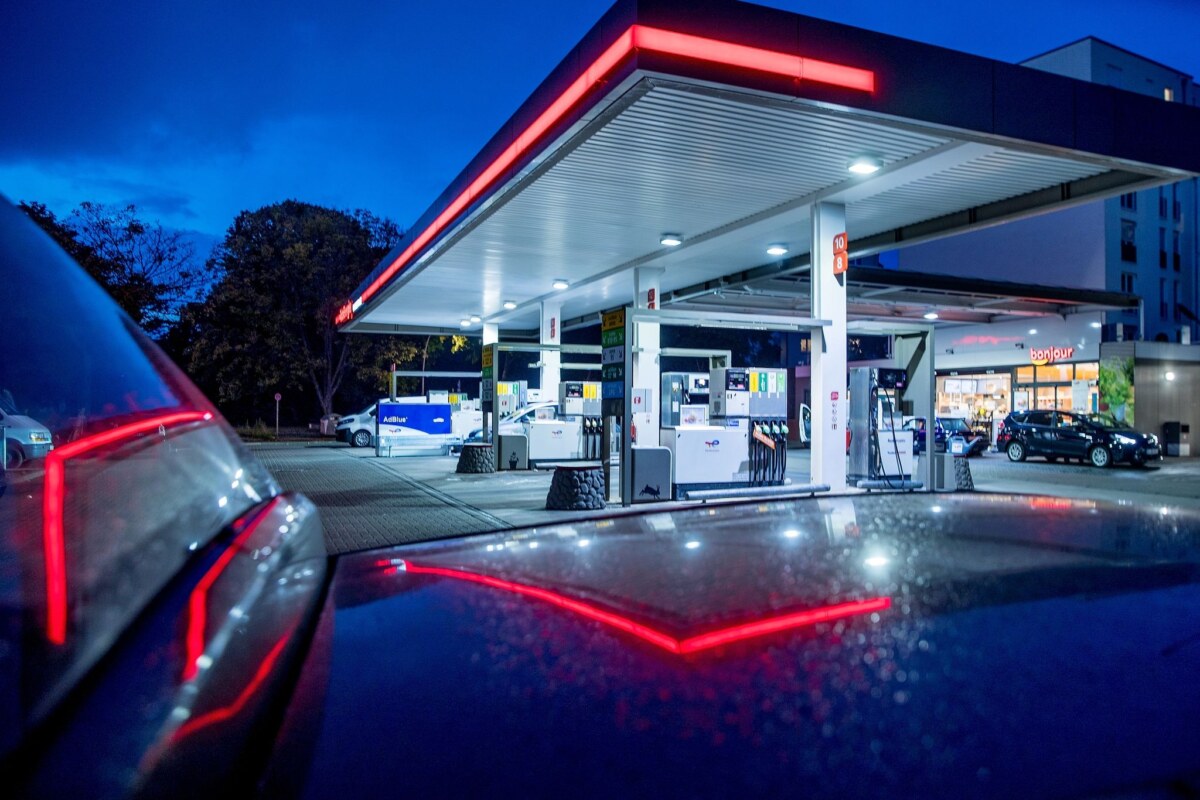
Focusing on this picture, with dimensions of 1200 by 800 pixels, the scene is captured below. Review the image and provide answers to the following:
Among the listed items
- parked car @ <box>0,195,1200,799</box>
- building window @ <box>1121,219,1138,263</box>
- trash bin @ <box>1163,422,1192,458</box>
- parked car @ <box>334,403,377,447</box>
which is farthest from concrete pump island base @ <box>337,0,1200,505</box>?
building window @ <box>1121,219,1138,263</box>

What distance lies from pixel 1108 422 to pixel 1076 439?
1098mm

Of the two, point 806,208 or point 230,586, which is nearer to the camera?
point 230,586

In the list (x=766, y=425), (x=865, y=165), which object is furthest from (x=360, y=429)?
(x=865, y=165)

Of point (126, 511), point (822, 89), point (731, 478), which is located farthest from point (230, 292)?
point (126, 511)

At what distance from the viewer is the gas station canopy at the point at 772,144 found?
25.1 ft

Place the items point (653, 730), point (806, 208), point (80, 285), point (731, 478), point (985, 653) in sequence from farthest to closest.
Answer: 1. point (731, 478)
2. point (806, 208)
3. point (80, 285)
4. point (985, 653)
5. point (653, 730)

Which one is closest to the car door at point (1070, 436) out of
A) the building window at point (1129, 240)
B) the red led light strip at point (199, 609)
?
the building window at point (1129, 240)

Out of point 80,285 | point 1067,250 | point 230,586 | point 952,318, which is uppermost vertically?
point 1067,250

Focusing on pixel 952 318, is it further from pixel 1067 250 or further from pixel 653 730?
pixel 653 730

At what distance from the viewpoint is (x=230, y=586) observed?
1.57 m

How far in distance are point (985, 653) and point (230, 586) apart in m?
1.39

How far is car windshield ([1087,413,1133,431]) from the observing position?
2149 centimetres

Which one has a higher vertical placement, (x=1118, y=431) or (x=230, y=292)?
(x=230, y=292)

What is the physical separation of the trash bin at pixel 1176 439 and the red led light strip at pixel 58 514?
98.9ft
